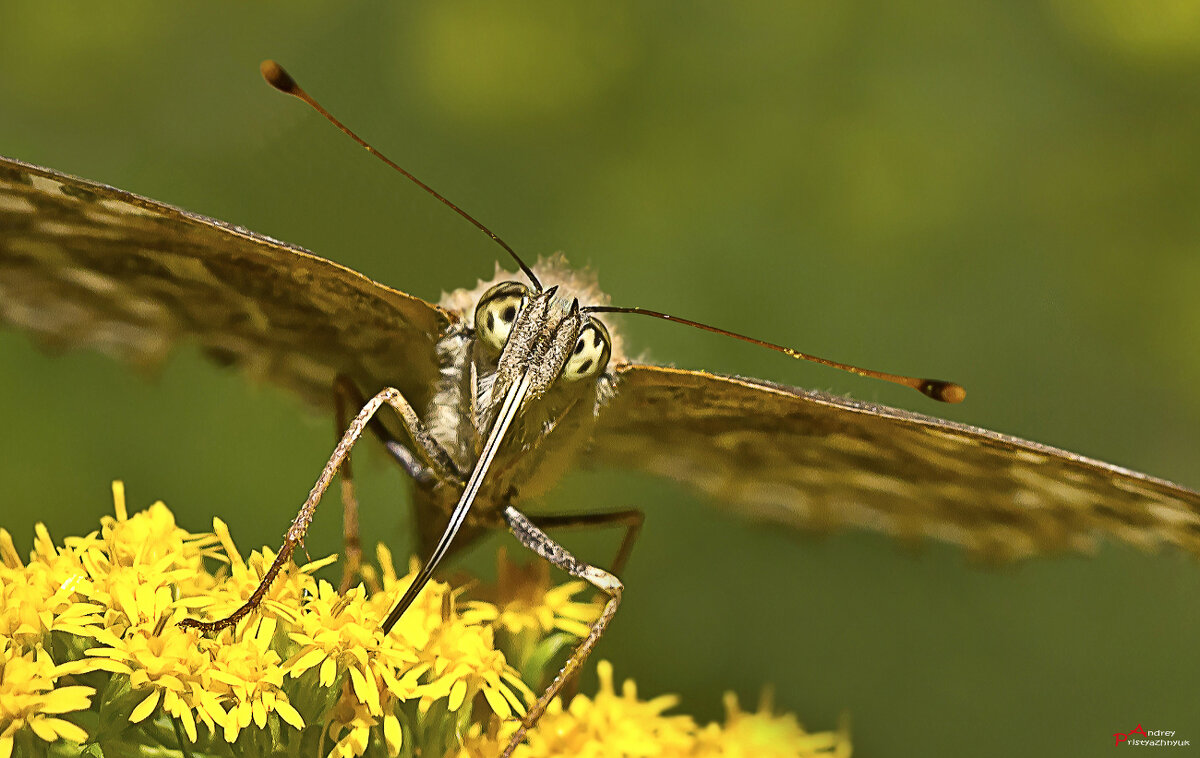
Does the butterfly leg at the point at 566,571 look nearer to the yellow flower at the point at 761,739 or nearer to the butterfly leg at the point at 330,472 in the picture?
the butterfly leg at the point at 330,472

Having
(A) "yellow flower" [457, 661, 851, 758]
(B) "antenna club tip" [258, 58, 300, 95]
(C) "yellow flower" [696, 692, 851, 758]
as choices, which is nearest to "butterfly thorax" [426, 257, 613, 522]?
(A) "yellow flower" [457, 661, 851, 758]

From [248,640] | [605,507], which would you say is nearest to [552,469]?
[248,640]

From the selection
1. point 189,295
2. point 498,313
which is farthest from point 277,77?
point 498,313

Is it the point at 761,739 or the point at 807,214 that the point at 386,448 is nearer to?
the point at 761,739

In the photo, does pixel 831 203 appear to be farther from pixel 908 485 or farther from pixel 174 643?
pixel 174 643

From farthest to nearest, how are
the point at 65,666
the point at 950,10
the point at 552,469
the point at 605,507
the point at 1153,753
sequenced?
the point at 950,10, the point at 605,507, the point at 1153,753, the point at 552,469, the point at 65,666
